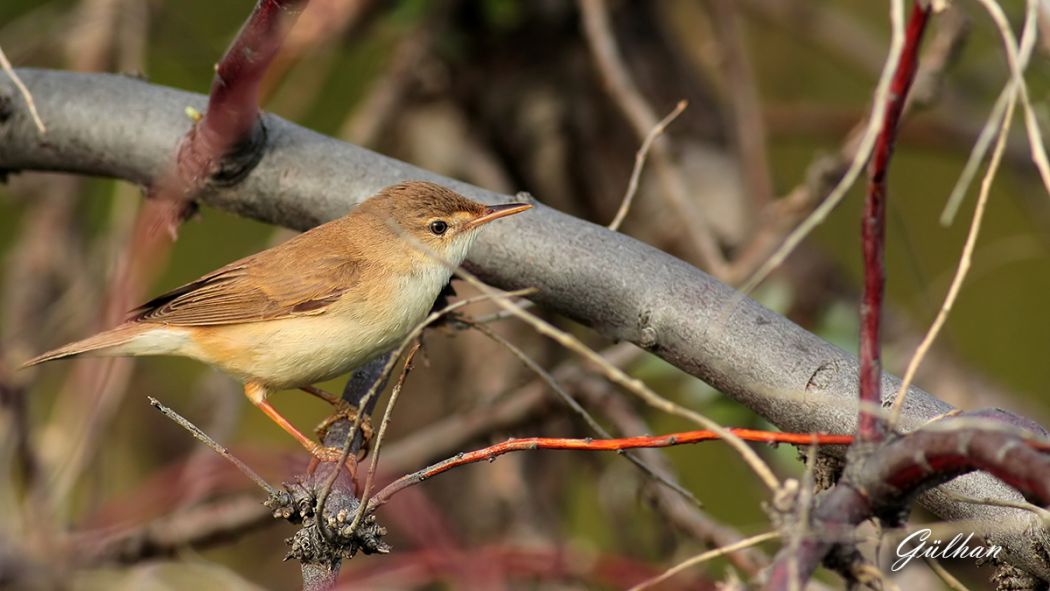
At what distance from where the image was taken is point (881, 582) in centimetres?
134

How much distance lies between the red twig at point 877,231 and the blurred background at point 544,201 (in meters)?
1.70

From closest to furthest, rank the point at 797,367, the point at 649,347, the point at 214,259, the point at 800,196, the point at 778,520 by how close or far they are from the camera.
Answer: the point at 778,520, the point at 797,367, the point at 649,347, the point at 800,196, the point at 214,259

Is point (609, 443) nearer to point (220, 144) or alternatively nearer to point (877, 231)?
point (877, 231)

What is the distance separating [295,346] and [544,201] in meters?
1.67

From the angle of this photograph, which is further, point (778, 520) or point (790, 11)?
point (790, 11)

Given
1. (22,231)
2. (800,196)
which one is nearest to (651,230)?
(800,196)

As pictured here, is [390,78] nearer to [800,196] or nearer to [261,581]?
[800,196]

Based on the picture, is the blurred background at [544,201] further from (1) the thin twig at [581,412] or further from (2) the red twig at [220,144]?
(1) the thin twig at [581,412]

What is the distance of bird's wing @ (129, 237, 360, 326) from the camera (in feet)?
10.1

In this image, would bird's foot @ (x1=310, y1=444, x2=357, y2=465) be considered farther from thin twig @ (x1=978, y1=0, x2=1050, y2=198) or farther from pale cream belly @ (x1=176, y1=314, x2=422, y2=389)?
thin twig @ (x1=978, y1=0, x2=1050, y2=198)

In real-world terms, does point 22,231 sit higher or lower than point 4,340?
higher

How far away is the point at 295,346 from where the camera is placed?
3.00 metres

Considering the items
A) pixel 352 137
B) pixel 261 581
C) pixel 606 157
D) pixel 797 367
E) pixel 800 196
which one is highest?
pixel 352 137

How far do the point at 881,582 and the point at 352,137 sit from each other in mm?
3283
